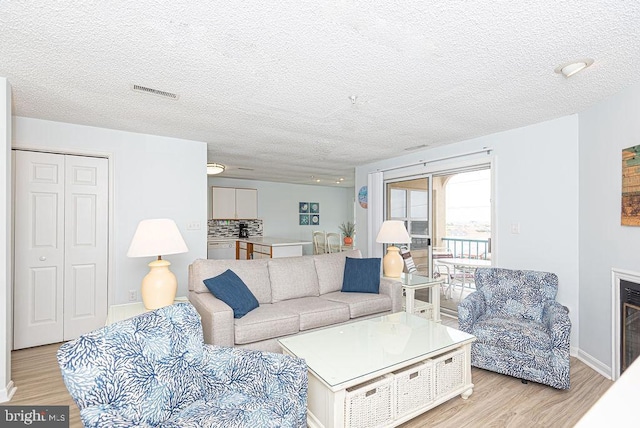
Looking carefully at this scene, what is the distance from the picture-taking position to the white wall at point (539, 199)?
3.12 metres

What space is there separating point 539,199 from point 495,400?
7.00ft

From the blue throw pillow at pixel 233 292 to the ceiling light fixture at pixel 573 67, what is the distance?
2922 mm

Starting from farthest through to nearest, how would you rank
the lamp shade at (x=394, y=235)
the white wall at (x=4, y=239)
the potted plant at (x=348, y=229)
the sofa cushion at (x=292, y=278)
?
the potted plant at (x=348, y=229) → the lamp shade at (x=394, y=235) → the sofa cushion at (x=292, y=278) → the white wall at (x=4, y=239)

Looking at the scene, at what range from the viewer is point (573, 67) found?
2080mm

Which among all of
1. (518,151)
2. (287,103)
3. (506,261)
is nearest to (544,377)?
(506,261)

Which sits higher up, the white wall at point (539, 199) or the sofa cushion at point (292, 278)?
the white wall at point (539, 199)

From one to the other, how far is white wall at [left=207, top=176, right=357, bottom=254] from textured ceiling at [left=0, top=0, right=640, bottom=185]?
473 cm

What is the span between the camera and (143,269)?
3.79 meters

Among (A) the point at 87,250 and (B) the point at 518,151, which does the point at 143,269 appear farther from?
(B) the point at 518,151

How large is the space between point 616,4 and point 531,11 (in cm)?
37

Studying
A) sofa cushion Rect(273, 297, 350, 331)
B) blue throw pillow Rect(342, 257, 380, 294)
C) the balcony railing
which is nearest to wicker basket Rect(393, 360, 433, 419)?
sofa cushion Rect(273, 297, 350, 331)

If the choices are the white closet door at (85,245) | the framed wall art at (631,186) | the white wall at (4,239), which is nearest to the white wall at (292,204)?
the white closet door at (85,245)

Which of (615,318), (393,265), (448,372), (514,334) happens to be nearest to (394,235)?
(393,265)

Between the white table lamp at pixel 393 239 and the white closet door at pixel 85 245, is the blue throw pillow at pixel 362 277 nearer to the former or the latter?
the white table lamp at pixel 393 239
